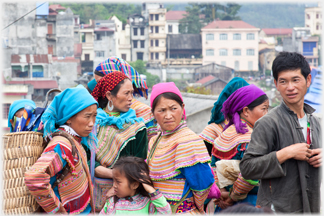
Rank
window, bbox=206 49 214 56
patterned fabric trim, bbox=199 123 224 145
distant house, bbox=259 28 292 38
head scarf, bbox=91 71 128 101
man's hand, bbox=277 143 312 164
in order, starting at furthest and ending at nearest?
distant house, bbox=259 28 292 38 < window, bbox=206 49 214 56 < patterned fabric trim, bbox=199 123 224 145 < head scarf, bbox=91 71 128 101 < man's hand, bbox=277 143 312 164

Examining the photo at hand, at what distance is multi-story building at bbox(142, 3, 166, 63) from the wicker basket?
184 feet

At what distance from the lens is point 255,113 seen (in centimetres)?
333

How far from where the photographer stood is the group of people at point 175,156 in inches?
96.9

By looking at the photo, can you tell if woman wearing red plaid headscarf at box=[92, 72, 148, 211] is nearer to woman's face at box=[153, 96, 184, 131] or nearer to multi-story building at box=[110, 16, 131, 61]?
woman's face at box=[153, 96, 184, 131]

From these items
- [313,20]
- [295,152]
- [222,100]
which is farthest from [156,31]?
[295,152]

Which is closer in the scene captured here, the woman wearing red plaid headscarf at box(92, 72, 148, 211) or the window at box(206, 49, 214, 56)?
the woman wearing red plaid headscarf at box(92, 72, 148, 211)

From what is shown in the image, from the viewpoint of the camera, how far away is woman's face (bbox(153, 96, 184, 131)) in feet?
9.32

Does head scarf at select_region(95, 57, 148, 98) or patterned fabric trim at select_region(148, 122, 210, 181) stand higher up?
head scarf at select_region(95, 57, 148, 98)

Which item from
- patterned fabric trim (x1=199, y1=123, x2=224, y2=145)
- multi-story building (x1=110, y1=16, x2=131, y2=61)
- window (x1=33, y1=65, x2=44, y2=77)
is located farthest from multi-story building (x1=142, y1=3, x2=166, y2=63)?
patterned fabric trim (x1=199, y1=123, x2=224, y2=145)

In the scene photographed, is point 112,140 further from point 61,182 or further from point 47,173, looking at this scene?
point 47,173

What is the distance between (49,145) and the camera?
2590 millimetres

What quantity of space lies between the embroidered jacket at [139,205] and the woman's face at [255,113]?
1110 mm

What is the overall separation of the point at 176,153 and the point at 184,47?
57.1m

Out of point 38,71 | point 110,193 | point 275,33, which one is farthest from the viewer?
point 275,33
